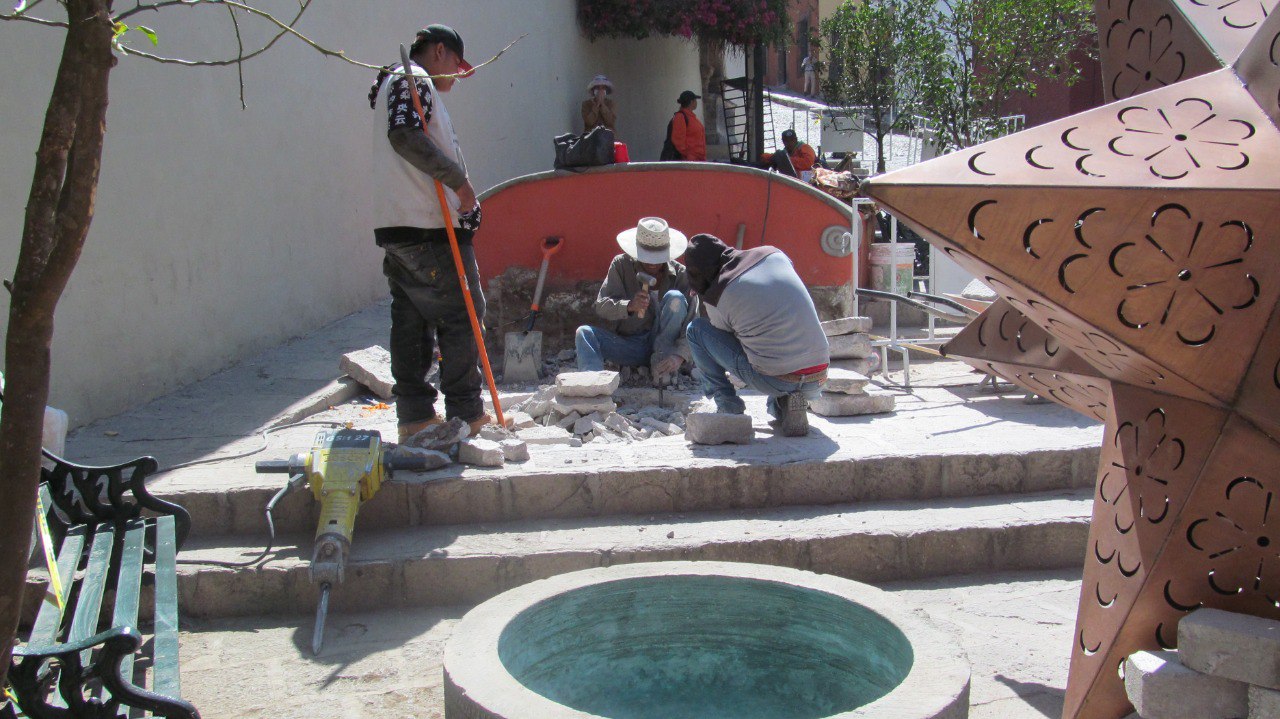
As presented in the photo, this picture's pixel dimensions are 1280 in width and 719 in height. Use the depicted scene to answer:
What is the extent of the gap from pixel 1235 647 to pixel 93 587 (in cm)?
276

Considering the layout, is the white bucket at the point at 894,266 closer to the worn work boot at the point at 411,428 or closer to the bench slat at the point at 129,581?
the worn work boot at the point at 411,428

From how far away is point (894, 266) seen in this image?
701 cm

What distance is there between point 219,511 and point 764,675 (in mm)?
2520

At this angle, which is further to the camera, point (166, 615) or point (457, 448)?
point (457, 448)

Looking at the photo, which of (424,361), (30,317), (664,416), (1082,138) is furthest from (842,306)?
(30,317)

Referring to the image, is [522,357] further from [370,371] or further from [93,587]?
[93,587]

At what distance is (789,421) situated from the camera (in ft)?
16.4

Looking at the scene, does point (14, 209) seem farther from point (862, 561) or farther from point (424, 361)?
point (862, 561)

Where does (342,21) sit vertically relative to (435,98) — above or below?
above

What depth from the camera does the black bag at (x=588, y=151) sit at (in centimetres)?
791

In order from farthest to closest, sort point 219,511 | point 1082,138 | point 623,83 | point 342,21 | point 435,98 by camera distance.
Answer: point 623,83
point 342,21
point 435,98
point 219,511
point 1082,138

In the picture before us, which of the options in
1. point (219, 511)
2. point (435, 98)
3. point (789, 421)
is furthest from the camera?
point (789, 421)

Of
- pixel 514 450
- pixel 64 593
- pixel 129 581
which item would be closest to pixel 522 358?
pixel 514 450

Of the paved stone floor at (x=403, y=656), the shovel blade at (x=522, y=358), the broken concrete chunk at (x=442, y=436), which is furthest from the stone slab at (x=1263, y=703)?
the shovel blade at (x=522, y=358)
